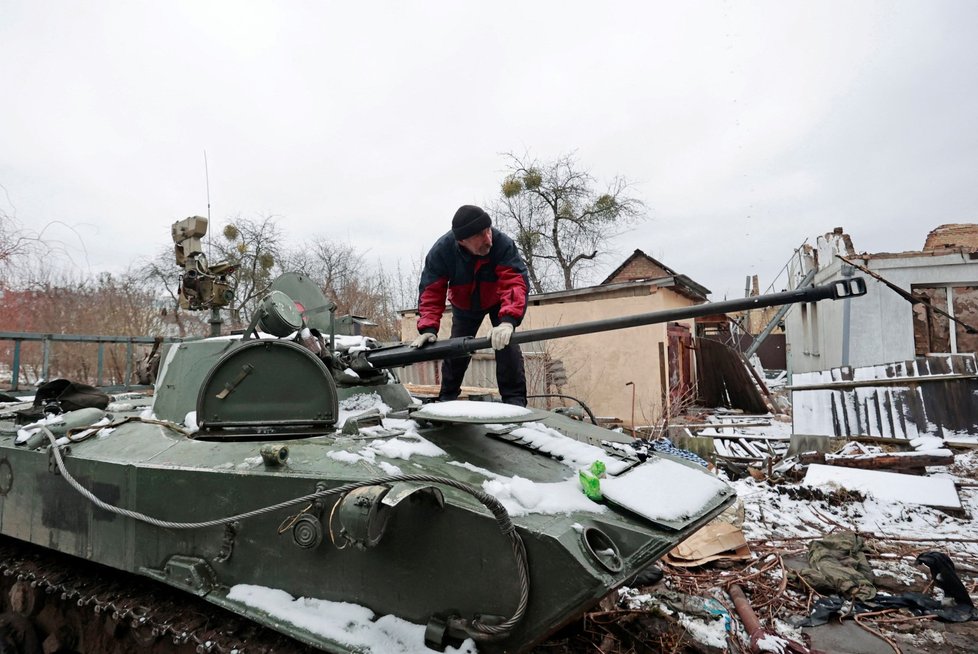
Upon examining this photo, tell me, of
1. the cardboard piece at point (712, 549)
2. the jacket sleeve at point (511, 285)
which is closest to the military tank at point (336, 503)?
the jacket sleeve at point (511, 285)

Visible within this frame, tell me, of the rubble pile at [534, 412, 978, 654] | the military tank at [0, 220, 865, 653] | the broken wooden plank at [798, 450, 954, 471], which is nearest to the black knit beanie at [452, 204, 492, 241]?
the military tank at [0, 220, 865, 653]

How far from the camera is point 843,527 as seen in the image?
5.57 meters

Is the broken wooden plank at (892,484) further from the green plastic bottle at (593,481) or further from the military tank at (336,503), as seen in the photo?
the green plastic bottle at (593,481)

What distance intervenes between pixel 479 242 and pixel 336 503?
90.1 inches

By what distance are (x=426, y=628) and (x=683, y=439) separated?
24.2 feet

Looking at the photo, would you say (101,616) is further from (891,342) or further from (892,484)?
(891,342)

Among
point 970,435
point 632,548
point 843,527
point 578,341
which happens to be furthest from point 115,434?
point 578,341

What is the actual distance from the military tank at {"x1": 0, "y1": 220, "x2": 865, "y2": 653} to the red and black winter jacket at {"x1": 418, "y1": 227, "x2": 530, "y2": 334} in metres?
0.68

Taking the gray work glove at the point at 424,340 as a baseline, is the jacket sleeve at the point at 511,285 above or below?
above

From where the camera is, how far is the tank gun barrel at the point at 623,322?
3016mm

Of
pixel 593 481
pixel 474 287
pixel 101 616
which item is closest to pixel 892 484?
pixel 474 287

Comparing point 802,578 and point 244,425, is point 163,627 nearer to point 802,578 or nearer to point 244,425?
point 244,425

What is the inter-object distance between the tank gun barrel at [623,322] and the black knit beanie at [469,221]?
2.62ft

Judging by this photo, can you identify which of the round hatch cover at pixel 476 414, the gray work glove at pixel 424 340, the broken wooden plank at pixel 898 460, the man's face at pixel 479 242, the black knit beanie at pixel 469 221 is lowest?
the broken wooden plank at pixel 898 460
